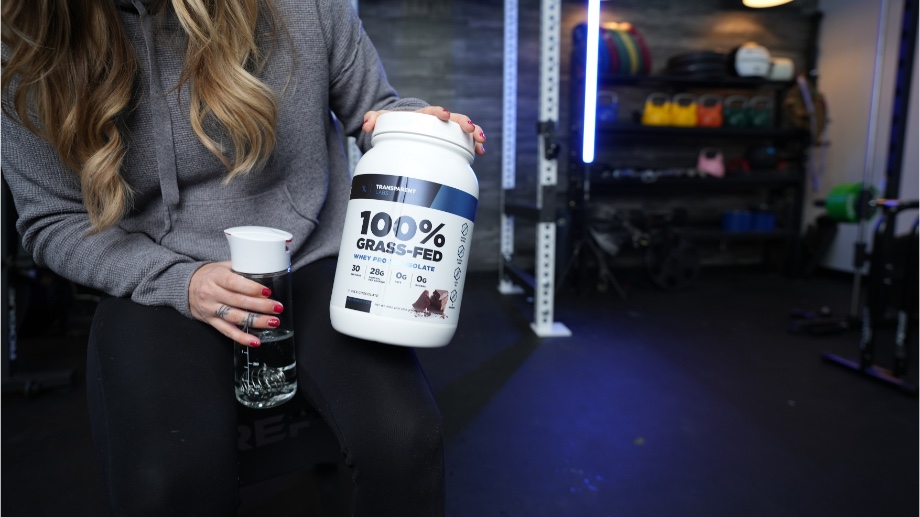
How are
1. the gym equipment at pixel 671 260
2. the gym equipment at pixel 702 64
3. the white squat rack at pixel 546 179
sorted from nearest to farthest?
the white squat rack at pixel 546 179, the gym equipment at pixel 671 260, the gym equipment at pixel 702 64

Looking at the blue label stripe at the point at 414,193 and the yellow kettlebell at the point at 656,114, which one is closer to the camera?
the blue label stripe at the point at 414,193

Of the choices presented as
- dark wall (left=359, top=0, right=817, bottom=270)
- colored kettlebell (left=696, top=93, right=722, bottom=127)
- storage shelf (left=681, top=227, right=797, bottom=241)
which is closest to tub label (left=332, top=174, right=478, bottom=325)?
dark wall (left=359, top=0, right=817, bottom=270)

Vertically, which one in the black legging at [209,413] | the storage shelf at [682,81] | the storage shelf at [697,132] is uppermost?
the storage shelf at [682,81]

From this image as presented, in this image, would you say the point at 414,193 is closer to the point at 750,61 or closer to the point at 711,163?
the point at 711,163

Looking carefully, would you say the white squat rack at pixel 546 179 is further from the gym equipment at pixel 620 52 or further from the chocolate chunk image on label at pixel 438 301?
the chocolate chunk image on label at pixel 438 301

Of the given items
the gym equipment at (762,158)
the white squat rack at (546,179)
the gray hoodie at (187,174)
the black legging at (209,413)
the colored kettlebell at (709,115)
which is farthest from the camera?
the gym equipment at (762,158)

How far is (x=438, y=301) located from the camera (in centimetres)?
56

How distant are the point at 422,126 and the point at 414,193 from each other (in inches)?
3.3

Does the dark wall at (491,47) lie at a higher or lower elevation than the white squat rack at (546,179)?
higher

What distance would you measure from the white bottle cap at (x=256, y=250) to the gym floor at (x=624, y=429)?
2.24 feet

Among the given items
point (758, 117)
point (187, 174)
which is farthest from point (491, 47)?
point (187, 174)

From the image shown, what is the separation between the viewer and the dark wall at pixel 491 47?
349 cm

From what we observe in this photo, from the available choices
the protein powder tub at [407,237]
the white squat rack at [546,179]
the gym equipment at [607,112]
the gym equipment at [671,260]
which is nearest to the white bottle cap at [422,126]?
the protein powder tub at [407,237]

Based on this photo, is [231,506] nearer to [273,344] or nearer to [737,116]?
[273,344]
